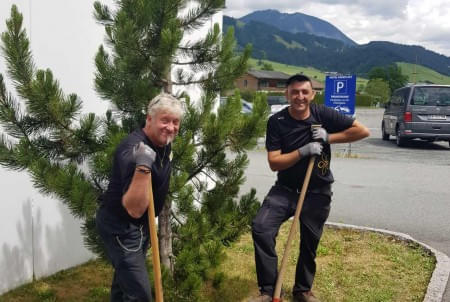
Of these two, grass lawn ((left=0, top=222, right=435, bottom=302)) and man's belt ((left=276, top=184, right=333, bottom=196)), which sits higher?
man's belt ((left=276, top=184, right=333, bottom=196))

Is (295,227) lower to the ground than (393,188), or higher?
higher

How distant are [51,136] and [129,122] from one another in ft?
1.77

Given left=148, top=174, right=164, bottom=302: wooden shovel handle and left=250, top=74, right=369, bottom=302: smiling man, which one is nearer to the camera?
left=148, top=174, right=164, bottom=302: wooden shovel handle

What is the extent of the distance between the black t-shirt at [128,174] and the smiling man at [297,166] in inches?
41.6

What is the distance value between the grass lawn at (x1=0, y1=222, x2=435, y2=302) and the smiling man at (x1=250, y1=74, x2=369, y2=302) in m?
0.49

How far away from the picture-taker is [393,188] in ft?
30.1

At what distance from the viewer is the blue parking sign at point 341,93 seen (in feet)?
37.7

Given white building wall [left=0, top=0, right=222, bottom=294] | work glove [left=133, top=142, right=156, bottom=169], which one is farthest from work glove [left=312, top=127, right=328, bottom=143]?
work glove [left=133, top=142, right=156, bottom=169]

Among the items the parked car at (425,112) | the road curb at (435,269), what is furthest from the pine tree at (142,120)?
the parked car at (425,112)

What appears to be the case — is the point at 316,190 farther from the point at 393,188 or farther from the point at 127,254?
the point at 393,188

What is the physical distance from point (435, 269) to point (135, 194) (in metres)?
3.48

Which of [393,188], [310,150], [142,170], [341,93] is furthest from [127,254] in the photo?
[341,93]

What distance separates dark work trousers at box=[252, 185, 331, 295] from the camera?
3.55m

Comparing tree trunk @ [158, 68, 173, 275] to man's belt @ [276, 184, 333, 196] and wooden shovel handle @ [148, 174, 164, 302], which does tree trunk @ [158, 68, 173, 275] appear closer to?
wooden shovel handle @ [148, 174, 164, 302]
